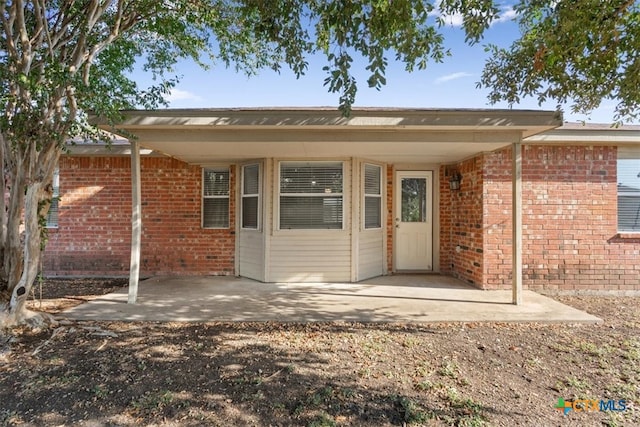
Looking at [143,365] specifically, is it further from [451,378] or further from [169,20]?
[169,20]

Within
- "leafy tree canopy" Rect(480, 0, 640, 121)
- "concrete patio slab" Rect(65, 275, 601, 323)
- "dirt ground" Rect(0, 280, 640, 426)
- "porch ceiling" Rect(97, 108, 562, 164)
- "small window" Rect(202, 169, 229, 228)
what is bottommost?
"dirt ground" Rect(0, 280, 640, 426)

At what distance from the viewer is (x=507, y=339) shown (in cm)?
387

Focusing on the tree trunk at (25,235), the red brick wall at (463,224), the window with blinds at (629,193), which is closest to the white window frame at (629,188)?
the window with blinds at (629,193)

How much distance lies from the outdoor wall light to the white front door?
48cm

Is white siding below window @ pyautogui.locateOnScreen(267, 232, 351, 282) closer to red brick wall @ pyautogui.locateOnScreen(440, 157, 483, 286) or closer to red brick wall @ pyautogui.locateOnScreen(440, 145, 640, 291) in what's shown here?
red brick wall @ pyautogui.locateOnScreen(440, 157, 483, 286)

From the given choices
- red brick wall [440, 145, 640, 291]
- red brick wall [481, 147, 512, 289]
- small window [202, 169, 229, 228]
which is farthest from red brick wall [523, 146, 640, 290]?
small window [202, 169, 229, 228]

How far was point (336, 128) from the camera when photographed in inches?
181

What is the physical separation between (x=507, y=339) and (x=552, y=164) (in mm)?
3825

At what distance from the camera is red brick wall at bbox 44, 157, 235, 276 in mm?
7102

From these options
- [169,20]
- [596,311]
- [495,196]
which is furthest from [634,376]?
[169,20]

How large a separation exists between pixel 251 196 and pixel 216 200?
3.07 feet

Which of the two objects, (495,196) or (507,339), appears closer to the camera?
(507,339)

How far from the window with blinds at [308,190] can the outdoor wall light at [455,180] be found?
235cm

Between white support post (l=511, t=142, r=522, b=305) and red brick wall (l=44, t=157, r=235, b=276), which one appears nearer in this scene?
white support post (l=511, t=142, r=522, b=305)
